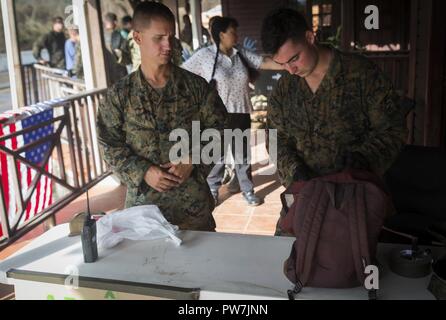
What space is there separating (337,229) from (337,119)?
23.9 inches

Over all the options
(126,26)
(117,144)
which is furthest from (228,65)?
(126,26)

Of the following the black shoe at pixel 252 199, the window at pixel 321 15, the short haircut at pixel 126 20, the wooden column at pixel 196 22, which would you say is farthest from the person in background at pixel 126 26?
the window at pixel 321 15

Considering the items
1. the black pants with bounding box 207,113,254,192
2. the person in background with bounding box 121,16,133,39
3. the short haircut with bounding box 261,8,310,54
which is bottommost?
the black pants with bounding box 207,113,254,192

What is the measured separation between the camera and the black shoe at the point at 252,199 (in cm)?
420

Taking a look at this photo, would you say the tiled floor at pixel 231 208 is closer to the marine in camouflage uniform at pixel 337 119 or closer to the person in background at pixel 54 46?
the marine in camouflage uniform at pixel 337 119

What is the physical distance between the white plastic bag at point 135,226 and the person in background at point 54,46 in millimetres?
7716

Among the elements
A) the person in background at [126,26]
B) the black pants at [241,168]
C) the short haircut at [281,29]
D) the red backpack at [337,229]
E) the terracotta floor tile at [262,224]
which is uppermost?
the person in background at [126,26]

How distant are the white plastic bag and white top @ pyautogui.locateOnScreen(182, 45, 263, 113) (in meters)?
2.26

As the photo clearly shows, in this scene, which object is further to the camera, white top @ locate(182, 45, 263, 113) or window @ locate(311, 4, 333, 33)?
window @ locate(311, 4, 333, 33)

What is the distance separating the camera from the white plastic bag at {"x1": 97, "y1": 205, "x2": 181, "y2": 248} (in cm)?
177

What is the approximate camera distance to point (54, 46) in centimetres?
894

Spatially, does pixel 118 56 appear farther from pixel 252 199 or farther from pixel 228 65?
pixel 252 199

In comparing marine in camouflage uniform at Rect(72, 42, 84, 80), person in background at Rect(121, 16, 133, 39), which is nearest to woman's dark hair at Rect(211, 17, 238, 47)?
person in background at Rect(121, 16, 133, 39)

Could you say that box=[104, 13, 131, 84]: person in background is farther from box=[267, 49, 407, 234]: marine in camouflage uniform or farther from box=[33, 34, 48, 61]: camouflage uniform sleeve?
box=[267, 49, 407, 234]: marine in camouflage uniform
